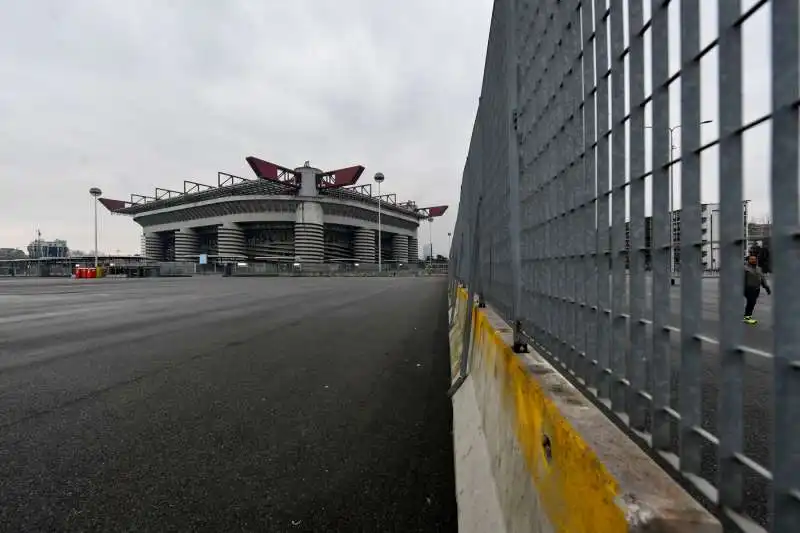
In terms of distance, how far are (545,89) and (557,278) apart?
102cm

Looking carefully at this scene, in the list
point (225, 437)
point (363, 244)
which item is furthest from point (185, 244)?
point (225, 437)

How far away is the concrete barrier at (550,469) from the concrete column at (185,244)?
86694mm

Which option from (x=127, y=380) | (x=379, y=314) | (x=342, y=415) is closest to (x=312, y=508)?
(x=342, y=415)

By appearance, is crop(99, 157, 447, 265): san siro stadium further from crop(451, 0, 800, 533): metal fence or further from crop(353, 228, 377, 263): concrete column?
crop(451, 0, 800, 533): metal fence

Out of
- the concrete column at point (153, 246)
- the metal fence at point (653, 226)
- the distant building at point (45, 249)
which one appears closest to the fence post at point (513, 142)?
the metal fence at point (653, 226)

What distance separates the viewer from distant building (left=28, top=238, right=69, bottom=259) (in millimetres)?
120988

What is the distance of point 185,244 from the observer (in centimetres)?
8006

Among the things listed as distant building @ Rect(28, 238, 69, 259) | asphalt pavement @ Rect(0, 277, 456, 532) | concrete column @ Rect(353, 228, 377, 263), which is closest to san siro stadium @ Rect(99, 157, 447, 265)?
concrete column @ Rect(353, 228, 377, 263)

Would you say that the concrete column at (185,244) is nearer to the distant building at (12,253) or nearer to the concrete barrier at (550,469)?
the distant building at (12,253)

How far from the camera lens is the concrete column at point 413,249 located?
325 feet

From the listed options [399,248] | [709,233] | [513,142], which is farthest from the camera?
[399,248]

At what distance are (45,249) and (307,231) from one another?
101505mm

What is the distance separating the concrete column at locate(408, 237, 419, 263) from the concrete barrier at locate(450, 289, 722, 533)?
9601 cm

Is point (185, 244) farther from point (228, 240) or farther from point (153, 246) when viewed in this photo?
point (153, 246)
